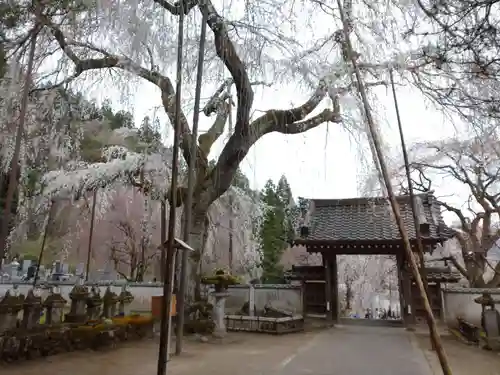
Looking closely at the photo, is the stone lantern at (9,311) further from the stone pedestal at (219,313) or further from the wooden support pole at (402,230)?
the wooden support pole at (402,230)

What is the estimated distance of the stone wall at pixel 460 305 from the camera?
11242mm

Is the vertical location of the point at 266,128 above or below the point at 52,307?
above

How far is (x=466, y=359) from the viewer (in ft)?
23.2

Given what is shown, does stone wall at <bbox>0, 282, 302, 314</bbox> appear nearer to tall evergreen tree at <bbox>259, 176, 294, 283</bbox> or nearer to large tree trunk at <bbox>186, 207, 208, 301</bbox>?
large tree trunk at <bbox>186, 207, 208, 301</bbox>

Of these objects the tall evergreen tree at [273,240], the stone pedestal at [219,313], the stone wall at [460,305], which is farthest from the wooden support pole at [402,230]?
the tall evergreen tree at [273,240]

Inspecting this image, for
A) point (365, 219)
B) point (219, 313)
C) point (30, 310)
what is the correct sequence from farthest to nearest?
point (365, 219)
point (219, 313)
point (30, 310)

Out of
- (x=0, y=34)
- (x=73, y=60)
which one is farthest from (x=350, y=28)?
(x=73, y=60)

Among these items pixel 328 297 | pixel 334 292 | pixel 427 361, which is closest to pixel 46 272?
pixel 328 297

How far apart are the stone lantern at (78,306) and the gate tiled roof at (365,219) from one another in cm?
688

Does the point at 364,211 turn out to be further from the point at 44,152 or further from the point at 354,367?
the point at 44,152

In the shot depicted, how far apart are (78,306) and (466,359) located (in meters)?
7.89

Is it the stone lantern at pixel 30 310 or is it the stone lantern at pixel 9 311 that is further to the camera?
the stone lantern at pixel 30 310

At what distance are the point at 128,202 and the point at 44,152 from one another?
9.41m

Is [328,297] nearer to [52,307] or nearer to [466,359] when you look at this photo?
[466,359]
